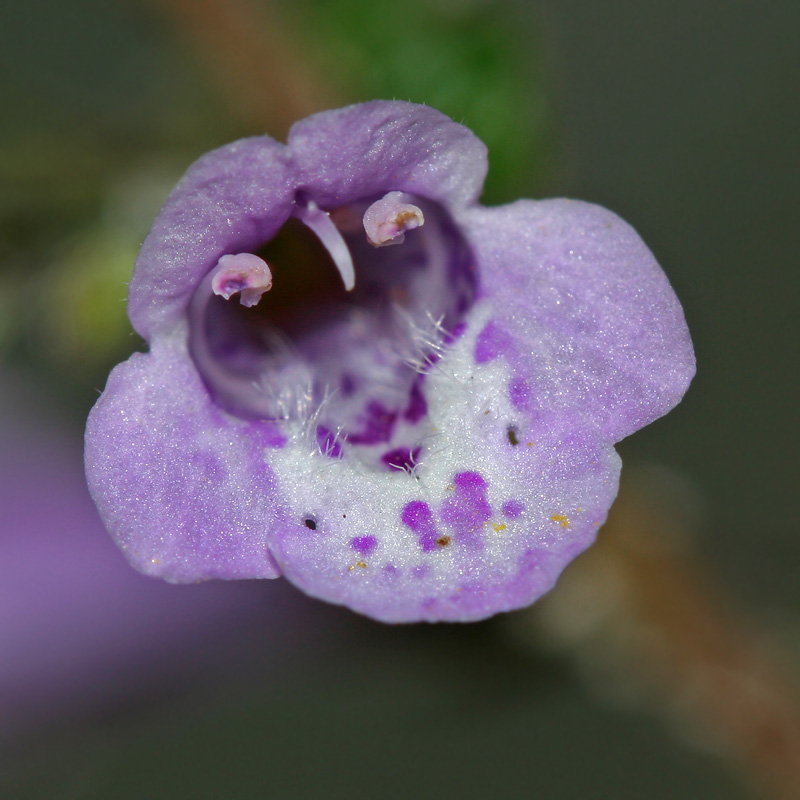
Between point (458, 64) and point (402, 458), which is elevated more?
point (458, 64)

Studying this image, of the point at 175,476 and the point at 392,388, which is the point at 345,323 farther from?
the point at 175,476

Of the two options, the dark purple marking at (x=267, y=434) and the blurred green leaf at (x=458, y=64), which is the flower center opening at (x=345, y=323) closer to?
the dark purple marking at (x=267, y=434)

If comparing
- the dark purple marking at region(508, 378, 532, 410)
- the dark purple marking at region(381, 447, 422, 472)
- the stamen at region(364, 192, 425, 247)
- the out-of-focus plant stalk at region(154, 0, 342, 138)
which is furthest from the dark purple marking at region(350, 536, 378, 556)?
the out-of-focus plant stalk at region(154, 0, 342, 138)

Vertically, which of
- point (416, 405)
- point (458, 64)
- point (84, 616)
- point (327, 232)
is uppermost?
point (458, 64)

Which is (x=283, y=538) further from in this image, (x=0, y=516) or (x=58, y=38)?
(x=58, y=38)

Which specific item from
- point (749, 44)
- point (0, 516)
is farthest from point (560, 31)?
point (0, 516)

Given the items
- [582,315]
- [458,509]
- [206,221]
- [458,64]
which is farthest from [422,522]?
[458,64]

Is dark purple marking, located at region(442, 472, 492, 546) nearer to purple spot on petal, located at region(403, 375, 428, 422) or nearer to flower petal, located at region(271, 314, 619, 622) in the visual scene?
flower petal, located at region(271, 314, 619, 622)
